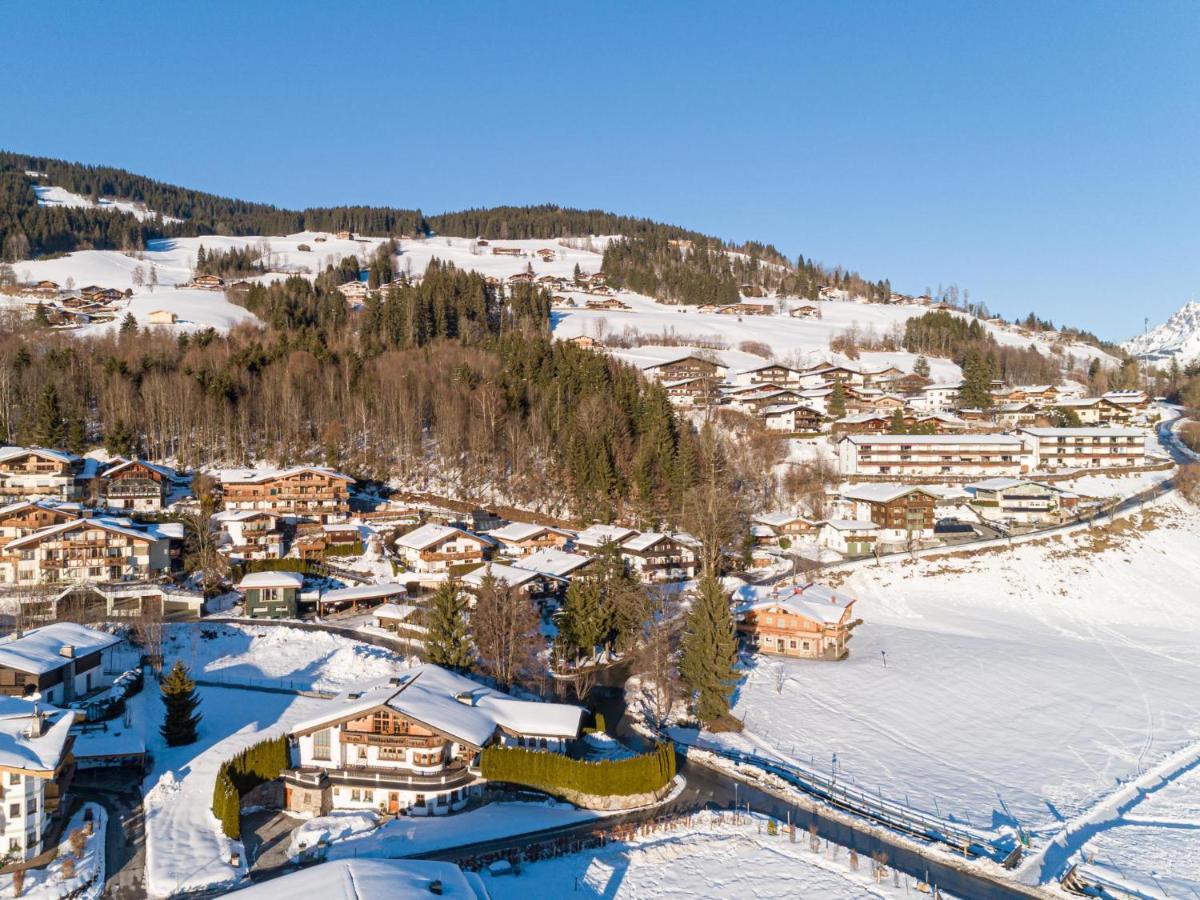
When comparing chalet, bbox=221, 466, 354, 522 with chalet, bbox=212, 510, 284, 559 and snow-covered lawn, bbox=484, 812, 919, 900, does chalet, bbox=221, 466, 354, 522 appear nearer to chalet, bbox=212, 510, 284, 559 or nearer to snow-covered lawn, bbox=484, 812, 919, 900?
chalet, bbox=212, 510, 284, 559

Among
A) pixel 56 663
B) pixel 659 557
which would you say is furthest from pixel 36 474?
pixel 659 557

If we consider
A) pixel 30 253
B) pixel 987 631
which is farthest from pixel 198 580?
pixel 30 253

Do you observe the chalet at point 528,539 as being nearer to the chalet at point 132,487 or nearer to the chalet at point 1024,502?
the chalet at point 132,487

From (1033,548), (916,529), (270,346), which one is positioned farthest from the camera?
(270,346)

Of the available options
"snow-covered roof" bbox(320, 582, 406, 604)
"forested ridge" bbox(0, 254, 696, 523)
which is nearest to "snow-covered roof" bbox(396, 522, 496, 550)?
"snow-covered roof" bbox(320, 582, 406, 604)

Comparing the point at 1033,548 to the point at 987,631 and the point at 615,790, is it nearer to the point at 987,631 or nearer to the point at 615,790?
the point at 987,631

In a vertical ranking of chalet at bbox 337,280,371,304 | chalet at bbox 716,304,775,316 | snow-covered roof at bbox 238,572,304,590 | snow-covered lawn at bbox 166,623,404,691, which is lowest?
snow-covered lawn at bbox 166,623,404,691
